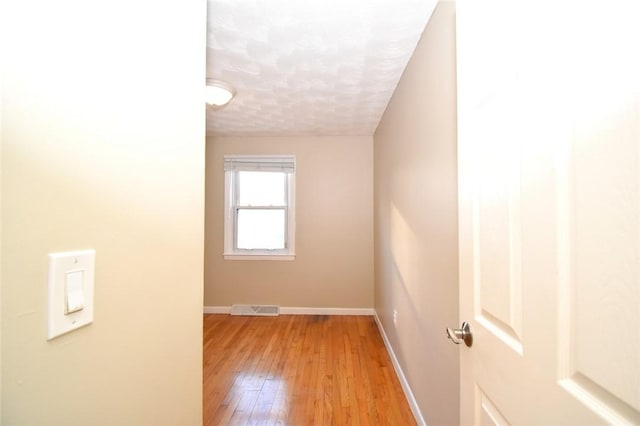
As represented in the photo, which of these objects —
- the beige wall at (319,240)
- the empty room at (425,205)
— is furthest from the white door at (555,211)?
the beige wall at (319,240)

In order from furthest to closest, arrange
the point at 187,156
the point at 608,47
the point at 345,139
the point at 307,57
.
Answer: the point at 345,139 < the point at 307,57 < the point at 187,156 < the point at 608,47

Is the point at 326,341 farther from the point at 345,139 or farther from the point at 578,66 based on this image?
the point at 578,66

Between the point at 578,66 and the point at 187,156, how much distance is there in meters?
0.91

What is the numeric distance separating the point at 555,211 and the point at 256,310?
3744 millimetres

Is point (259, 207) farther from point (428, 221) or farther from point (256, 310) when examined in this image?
point (428, 221)

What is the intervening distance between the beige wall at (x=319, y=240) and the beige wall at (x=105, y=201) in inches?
115

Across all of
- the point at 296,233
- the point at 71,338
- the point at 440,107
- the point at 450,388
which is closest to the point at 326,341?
the point at 296,233

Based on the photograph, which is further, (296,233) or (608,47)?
(296,233)

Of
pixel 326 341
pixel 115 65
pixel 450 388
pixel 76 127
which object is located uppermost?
pixel 115 65

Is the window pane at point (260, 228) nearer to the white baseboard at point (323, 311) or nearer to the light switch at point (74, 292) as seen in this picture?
the white baseboard at point (323, 311)

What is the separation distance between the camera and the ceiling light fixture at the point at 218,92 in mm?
2230

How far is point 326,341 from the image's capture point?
2902 millimetres

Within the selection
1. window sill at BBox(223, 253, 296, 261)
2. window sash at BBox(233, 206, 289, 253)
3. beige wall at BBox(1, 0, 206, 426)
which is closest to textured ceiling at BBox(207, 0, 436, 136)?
beige wall at BBox(1, 0, 206, 426)

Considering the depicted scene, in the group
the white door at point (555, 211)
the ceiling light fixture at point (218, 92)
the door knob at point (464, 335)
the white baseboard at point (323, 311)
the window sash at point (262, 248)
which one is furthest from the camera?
the window sash at point (262, 248)
